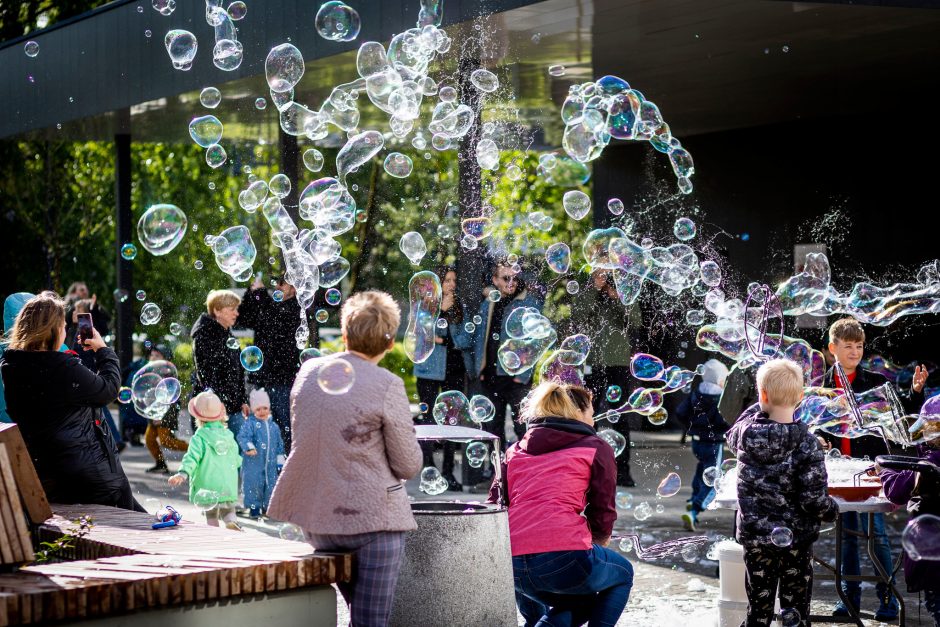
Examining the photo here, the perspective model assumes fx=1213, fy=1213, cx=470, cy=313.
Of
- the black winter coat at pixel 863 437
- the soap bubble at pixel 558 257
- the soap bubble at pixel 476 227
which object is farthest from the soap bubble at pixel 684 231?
the black winter coat at pixel 863 437

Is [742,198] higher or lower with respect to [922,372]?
higher

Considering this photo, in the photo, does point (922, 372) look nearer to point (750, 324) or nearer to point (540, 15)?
point (750, 324)

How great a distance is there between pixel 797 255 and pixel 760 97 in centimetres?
284

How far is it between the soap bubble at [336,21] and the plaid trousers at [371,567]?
218 inches

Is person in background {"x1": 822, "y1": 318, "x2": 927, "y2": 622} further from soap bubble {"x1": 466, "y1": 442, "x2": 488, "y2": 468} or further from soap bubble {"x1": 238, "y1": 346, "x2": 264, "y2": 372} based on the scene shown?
soap bubble {"x1": 238, "y1": 346, "x2": 264, "y2": 372}

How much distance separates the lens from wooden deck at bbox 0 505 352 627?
3844mm

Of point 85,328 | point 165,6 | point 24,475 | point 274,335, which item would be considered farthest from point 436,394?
point 24,475

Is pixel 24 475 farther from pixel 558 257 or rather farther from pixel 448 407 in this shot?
pixel 558 257

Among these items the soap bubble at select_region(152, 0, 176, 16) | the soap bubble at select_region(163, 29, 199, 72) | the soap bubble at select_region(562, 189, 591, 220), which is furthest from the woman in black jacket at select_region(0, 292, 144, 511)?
the soap bubble at select_region(152, 0, 176, 16)

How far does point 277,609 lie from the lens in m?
4.29

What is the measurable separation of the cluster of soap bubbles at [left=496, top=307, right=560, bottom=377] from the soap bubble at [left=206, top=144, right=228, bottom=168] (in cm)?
242

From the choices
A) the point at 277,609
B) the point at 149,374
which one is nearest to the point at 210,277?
the point at 149,374

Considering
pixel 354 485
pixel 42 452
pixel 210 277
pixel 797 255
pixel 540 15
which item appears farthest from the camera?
pixel 210 277

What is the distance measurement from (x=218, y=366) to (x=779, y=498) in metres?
5.08
